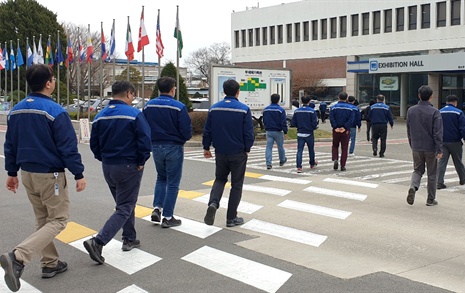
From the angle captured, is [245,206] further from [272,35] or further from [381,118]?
[272,35]

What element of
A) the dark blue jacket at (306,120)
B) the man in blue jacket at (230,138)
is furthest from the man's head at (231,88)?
the dark blue jacket at (306,120)

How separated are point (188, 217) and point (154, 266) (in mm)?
2676

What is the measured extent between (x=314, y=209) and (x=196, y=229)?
241 cm

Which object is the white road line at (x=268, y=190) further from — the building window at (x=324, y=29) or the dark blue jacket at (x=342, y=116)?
the building window at (x=324, y=29)

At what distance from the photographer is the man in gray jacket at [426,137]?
31.2 ft

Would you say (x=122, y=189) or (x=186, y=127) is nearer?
(x=122, y=189)

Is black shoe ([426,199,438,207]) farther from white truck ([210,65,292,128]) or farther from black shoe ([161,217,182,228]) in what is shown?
white truck ([210,65,292,128])

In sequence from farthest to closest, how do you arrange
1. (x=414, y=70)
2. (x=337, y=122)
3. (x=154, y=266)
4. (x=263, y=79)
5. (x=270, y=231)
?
(x=414, y=70) < (x=263, y=79) < (x=337, y=122) < (x=270, y=231) < (x=154, y=266)

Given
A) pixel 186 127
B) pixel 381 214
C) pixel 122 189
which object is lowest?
pixel 381 214

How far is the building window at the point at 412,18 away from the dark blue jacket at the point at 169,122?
47189 millimetres

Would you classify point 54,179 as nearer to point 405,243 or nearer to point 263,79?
point 405,243

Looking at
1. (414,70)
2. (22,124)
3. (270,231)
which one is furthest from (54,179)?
(414,70)

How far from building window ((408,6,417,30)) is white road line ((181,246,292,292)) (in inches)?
1905

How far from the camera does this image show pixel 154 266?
6.27 metres
